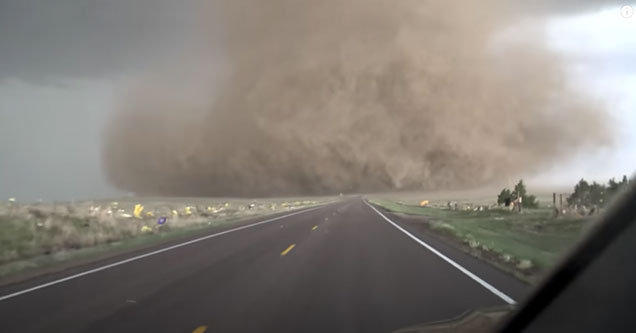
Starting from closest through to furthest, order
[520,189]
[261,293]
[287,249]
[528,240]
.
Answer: [261,293] < [287,249] < [528,240] < [520,189]

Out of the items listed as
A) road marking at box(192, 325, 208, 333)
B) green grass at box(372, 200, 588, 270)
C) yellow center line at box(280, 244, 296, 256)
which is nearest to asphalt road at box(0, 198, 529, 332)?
road marking at box(192, 325, 208, 333)

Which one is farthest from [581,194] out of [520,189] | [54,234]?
[54,234]

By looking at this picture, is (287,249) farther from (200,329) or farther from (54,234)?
(54,234)

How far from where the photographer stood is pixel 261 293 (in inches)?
277

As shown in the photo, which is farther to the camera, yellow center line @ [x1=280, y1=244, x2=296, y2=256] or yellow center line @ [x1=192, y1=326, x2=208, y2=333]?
yellow center line @ [x1=280, y1=244, x2=296, y2=256]

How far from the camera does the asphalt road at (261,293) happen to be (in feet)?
17.8

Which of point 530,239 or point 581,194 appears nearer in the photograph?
point 530,239

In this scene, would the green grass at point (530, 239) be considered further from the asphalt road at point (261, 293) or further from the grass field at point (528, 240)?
the asphalt road at point (261, 293)

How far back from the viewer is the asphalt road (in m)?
5.43

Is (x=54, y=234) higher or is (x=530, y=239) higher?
(x=530, y=239)

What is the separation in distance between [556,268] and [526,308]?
0.25 m

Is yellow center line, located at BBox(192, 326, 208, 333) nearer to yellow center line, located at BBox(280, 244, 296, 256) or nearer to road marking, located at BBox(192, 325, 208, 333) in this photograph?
road marking, located at BBox(192, 325, 208, 333)

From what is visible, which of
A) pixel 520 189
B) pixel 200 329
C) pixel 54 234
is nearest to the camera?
pixel 200 329

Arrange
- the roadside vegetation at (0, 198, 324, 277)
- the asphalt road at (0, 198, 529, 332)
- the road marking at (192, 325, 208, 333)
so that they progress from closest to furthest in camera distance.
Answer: the road marking at (192, 325, 208, 333)
the asphalt road at (0, 198, 529, 332)
the roadside vegetation at (0, 198, 324, 277)
